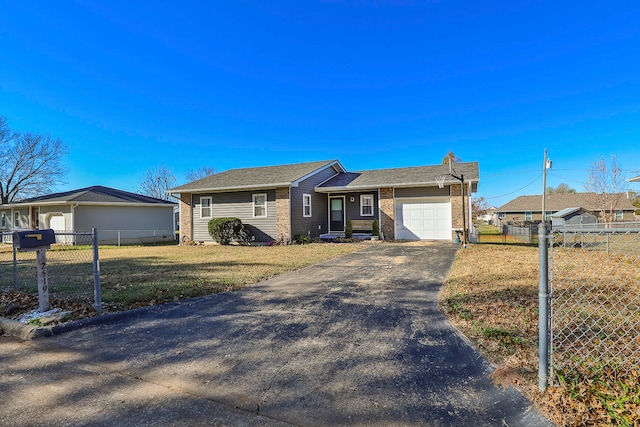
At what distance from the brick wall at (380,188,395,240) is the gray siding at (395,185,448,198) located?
0.48m

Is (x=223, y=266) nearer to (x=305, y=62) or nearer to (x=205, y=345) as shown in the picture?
(x=205, y=345)

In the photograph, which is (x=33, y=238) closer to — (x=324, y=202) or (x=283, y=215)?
(x=283, y=215)

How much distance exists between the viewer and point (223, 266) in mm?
8875

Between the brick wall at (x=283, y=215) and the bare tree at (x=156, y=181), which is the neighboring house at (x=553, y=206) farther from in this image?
the bare tree at (x=156, y=181)

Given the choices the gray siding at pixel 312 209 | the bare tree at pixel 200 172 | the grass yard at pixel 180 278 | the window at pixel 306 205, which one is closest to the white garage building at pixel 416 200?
the gray siding at pixel 312 209

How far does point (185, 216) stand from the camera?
58.3ft

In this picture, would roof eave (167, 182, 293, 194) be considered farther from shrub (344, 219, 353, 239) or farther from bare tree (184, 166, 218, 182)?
bare tree (184, 166, 218, 182)

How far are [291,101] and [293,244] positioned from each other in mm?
11012

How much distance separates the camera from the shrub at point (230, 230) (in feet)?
52.2

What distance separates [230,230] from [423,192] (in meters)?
10.3

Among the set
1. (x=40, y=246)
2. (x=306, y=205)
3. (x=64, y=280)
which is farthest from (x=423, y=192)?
(x=40, y=246)

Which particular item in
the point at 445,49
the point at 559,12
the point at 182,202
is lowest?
the point at 182,202

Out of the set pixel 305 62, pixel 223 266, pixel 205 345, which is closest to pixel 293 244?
pixel 223 266

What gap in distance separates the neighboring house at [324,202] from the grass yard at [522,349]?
901 cm
